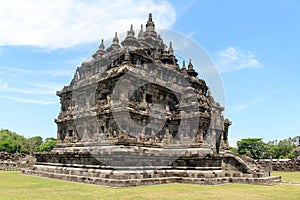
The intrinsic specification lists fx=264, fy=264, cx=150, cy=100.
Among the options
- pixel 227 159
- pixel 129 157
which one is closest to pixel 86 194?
pixel 129 157

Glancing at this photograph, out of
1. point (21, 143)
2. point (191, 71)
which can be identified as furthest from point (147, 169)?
point (21, 143)

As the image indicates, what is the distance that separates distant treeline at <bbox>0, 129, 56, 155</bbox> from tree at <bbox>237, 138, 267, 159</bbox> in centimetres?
4701

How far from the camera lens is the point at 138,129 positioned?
747 inches

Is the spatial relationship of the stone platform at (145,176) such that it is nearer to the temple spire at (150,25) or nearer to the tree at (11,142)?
the temple spire at (150,25)

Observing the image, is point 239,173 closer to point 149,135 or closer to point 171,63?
point 149,135

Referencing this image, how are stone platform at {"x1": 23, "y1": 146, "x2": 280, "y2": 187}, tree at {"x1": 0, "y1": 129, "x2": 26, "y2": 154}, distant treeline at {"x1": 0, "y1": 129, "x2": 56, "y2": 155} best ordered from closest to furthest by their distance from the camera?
stone platform at {"x1": 23, "y1": 146, "x2": 280, "y2": 187} → distant treeline at {"x1": 0, "y1": 129, "x2": 56, "y2": 155} → tree at {"x1": 0, "y1": 129, "x2": 26, "y2": 154}

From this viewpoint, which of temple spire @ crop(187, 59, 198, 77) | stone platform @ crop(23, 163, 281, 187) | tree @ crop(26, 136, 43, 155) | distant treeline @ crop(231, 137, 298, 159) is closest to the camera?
stone platform @ crop(23, 163, 281, 187)

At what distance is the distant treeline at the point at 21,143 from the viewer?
68.9 meters

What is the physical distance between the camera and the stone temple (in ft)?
51.6

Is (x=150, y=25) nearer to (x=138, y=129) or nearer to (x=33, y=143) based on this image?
(x=138, y=129)

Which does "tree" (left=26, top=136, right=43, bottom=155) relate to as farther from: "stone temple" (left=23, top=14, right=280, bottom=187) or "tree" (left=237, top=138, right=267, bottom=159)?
"tree" (left=237, top=138, right=267, bottom=159)

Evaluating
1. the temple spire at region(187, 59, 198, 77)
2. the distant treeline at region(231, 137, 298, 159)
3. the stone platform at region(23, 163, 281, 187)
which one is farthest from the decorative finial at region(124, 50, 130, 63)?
the distant treeline at region(231, 137, 298, 159)

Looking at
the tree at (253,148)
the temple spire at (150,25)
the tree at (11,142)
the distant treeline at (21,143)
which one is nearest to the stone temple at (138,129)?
the temple spire at (150,25)

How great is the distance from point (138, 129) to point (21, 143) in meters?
67.3
